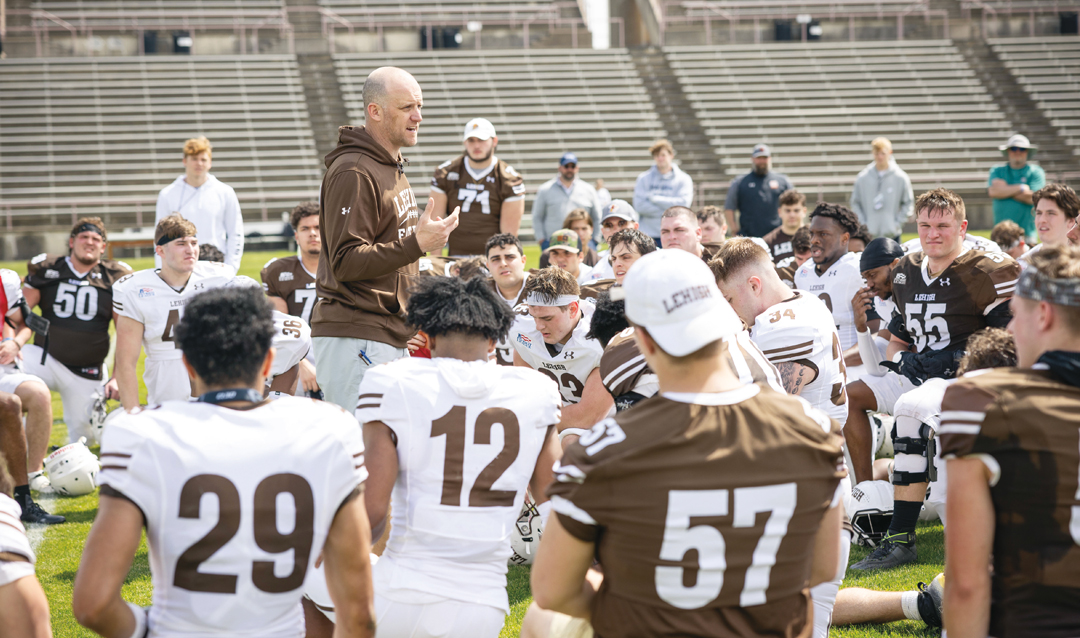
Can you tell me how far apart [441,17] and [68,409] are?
85.7 feet

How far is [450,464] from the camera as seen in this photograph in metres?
3.13

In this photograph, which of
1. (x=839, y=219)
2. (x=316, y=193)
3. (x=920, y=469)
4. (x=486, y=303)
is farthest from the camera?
(x=316, y=193)

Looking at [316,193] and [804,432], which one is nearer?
[804,432]

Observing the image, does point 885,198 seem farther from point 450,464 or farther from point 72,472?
point 450,464

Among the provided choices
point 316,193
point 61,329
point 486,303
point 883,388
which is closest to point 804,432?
point 486,303

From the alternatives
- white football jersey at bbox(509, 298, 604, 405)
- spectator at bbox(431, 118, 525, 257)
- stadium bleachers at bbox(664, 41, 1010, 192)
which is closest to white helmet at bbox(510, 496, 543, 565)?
white football jersey at bbox(509, 298, 604, 405)

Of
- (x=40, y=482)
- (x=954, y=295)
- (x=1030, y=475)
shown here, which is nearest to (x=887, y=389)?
(x=954, y=295)

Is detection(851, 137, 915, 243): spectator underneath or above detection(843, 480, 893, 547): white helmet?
above

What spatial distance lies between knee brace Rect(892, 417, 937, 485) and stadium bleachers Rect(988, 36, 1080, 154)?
83.4 ft

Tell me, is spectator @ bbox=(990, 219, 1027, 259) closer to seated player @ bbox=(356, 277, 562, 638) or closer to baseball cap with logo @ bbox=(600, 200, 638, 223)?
baseball cap with logo @ bbox=(600, 200, 638, 223)

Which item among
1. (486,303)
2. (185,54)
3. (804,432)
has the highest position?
(185,54)

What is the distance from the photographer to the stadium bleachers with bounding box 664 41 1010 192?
2633 centimetres

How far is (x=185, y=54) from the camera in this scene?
30281mm

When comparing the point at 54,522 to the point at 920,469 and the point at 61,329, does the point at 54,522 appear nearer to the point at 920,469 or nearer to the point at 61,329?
the point at 61,329
